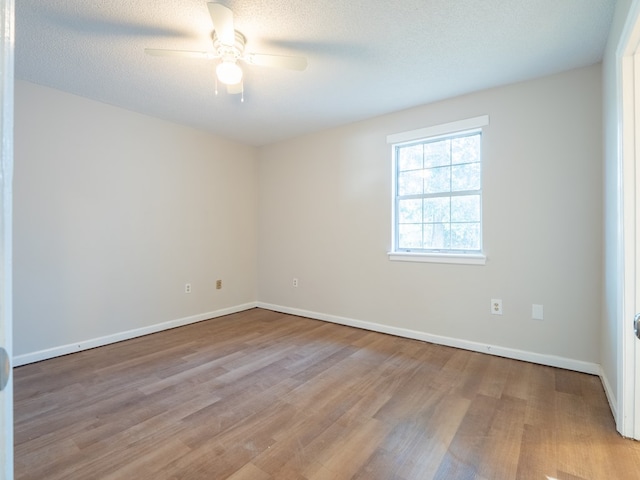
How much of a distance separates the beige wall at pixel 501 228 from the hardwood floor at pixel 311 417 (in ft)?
1.35

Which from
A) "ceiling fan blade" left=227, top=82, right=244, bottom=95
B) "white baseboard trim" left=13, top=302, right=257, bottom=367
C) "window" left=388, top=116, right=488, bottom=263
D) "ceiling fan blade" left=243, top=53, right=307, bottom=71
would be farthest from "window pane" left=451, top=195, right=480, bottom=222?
"white baseboard trim" left=13, top=302, right=257, bottom=367

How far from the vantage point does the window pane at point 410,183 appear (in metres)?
3.27

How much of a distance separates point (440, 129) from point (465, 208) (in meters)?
0.81

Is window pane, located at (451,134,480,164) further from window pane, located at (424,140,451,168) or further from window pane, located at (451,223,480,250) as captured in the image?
window pane, located at (451,223,480,250)

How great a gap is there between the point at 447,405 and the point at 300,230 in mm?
2719

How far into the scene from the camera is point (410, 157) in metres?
3.33

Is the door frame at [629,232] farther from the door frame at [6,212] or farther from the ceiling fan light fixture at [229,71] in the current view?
the door frame at [6,212]

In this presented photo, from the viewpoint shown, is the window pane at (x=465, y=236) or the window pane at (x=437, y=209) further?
the window pane at (x=437, y=209)

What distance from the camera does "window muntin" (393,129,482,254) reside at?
295 centimetres

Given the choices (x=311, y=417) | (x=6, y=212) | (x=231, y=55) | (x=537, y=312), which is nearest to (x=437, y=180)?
(x=537, y=312)

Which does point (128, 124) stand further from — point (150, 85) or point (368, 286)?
point (368, 286)

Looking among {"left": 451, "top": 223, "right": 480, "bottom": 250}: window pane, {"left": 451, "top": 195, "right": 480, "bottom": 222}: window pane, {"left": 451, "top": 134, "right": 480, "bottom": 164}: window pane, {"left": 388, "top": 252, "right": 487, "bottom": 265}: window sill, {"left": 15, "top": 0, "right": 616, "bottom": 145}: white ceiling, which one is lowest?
{"left": 388, "top": 252, "right": 487, "bottom": 265}: window sill

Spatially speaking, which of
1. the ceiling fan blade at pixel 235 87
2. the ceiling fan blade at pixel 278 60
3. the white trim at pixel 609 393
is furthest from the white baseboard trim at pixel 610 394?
the ceiling fan blade at pixel 235 87

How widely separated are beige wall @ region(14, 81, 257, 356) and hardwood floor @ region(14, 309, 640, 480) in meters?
0.50
